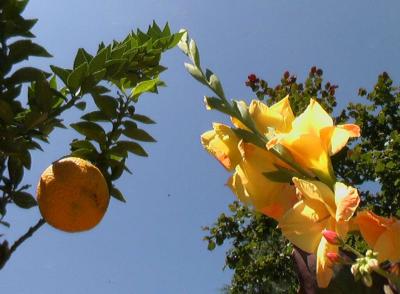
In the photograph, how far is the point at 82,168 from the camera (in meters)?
1.31

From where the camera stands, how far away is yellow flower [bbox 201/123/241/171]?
0.54m

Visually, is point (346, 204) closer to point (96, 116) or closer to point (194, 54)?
point (194, 54)

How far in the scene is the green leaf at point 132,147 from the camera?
4.94 feet

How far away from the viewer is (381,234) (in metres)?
0.42

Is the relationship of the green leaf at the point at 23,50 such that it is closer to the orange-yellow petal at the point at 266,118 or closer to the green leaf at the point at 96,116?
the green leaf at the point at 96,116

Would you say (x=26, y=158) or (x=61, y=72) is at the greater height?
(x=61, y=72)

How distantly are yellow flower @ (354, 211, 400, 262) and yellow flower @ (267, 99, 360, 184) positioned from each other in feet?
0.22

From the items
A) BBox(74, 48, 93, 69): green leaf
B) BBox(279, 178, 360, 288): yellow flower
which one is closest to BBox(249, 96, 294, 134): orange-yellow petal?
BBox(279, 178, 360, 288): yellow flower

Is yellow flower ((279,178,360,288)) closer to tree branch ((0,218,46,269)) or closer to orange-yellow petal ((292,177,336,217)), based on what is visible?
orange-yellow petal ((292,177,336,217))

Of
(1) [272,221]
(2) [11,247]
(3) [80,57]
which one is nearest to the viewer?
(2) [11,247]

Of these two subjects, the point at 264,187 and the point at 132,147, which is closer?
the point at 264,187

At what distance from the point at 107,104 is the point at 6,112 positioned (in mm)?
326

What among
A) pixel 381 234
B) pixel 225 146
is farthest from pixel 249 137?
pixel 381 234

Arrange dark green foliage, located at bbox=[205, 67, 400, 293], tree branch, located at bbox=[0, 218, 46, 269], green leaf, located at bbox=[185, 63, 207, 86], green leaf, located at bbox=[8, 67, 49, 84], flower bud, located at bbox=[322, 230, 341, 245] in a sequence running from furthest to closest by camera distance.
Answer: dark green foliage, located at bbox=[205, 67, 400, 293] → green leaf, located at bbox=[8, 67, 49, 84] → tree branch, located at bbox=[0, 218, 46, 269] → green leaf, located at bbox=[185, 63, 207, 86] → flower bud, located at bbox=[322, 230, 341, 245]
